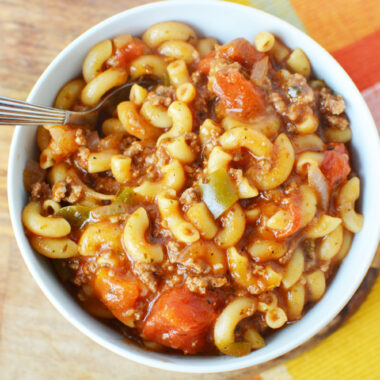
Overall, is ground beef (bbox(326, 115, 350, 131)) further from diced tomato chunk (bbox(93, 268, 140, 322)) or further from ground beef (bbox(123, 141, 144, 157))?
diced tomato chunk (bbox(93, 268, 140, 322))

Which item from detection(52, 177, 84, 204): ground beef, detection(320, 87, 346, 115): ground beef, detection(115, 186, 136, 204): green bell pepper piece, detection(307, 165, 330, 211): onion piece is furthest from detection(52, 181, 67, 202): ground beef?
detection(320, 87, 346, 115): ground beef

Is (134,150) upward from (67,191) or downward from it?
upward

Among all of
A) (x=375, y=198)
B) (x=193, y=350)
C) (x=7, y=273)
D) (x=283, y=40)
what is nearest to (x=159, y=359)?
(x=193, y=350)

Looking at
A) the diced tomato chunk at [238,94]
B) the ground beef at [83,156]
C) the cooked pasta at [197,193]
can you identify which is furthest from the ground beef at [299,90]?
the ground beef at [83,156]

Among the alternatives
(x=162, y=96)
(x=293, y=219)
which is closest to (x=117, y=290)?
(x=293, y=219)

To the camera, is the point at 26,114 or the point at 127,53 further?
the point at 127,53

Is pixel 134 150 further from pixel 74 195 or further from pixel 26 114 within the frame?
pixel 26 114
